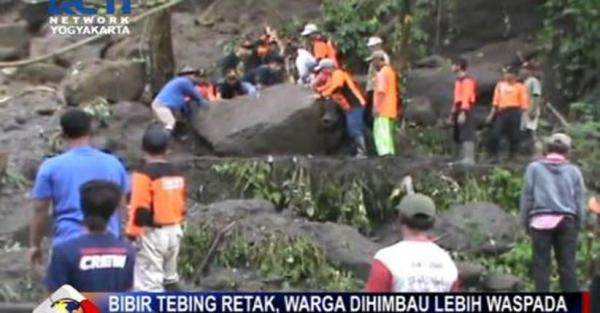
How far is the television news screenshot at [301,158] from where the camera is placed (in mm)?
8250

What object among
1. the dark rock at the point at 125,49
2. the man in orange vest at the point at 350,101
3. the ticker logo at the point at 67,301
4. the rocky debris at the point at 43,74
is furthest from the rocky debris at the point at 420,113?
the ticker logo at the point at 67,301

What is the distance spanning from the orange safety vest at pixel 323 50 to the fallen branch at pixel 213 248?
6537 mm

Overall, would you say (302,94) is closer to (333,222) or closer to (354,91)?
(354,91)

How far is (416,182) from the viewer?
17.0 m

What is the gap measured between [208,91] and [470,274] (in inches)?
275

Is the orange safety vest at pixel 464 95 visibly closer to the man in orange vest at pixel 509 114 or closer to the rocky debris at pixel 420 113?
the man in orange vest at pixel 509 114

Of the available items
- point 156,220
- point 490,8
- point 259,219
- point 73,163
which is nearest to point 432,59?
point 490,8

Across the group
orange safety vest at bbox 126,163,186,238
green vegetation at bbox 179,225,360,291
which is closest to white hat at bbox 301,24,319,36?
green vegetation at bbox 179,225,360,291

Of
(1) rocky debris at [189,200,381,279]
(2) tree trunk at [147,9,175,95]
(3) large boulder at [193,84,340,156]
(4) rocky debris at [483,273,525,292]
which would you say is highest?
(2) tree trunk at [147,9,175,95]

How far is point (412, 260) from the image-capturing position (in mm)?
7199

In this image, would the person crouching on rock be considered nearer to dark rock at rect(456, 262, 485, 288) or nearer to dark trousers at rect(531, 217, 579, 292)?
dark trousers at rect(531, 217, 579, 292)

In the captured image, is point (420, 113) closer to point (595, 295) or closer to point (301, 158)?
point (301, 158)

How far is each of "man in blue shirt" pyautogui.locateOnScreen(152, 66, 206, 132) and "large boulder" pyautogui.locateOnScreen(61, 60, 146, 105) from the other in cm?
214

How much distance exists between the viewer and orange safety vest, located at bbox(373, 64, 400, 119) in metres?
17.8
